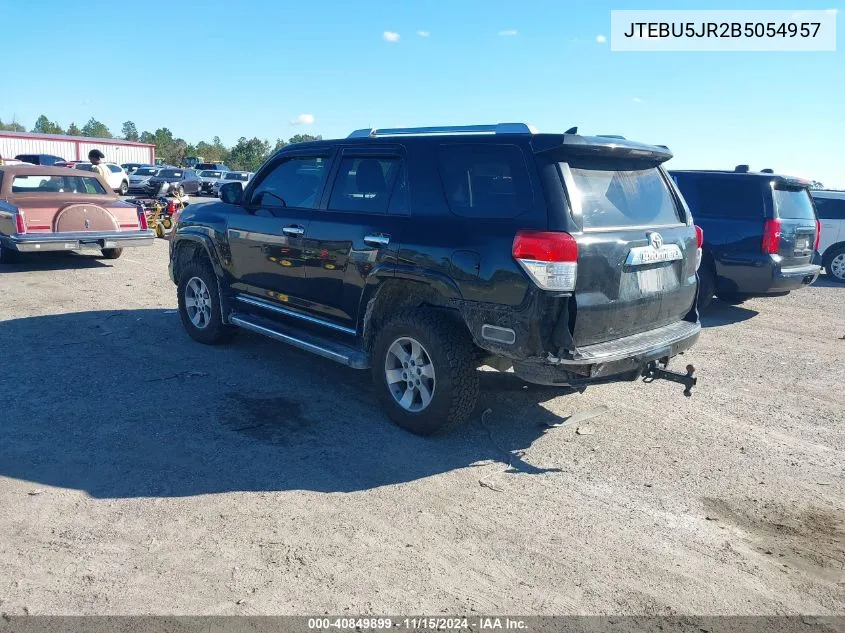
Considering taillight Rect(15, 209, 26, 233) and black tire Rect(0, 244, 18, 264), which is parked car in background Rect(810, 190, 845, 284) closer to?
taillight Rect(15, 209, 26, 233)

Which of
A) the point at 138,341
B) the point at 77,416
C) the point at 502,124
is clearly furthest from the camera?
the point at 138,341

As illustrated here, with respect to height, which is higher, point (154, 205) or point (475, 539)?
point (154, 205)

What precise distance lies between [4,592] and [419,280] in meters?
2.82

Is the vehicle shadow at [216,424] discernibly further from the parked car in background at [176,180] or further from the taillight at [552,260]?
the parked car in background at [176,180]

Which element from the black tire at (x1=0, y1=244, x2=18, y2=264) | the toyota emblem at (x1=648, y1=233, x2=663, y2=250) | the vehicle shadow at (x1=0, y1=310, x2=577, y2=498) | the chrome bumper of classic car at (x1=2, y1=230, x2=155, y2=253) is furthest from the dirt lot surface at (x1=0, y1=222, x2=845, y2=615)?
the black tire at (x1=0, y1=244, x2=18, y2=264)

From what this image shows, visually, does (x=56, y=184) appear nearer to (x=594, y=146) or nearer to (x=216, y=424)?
(x=216, y=424)

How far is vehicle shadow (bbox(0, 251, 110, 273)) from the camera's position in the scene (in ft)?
37.2

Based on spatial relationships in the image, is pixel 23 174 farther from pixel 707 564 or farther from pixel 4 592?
pixel 707 564

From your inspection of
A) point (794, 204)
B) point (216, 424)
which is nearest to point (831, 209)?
point (794, 204)

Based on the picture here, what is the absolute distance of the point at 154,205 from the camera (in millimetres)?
16391

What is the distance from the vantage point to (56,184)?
11.4 metres

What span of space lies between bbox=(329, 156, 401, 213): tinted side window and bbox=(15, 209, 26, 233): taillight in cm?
730

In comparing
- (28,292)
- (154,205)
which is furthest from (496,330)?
(154,205)

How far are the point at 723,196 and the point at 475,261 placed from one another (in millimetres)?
6240
